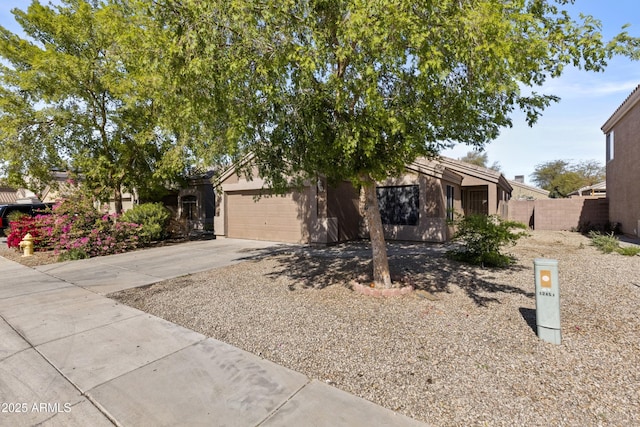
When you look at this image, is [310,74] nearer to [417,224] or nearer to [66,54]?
[417,224]

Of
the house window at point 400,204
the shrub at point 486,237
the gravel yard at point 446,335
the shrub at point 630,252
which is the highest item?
the house window at point 400,204

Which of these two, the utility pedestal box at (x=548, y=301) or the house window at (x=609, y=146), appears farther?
the house window at (x=609, y=146)

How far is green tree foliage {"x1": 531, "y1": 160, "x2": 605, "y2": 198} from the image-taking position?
136 feet

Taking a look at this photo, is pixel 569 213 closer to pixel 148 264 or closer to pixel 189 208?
pixel 148 264

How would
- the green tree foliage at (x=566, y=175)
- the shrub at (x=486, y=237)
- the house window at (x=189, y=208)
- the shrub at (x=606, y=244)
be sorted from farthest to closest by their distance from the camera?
the green tree foliage at (x=566, y=175) < the house window at (x=189, y=208) < the shrub at (x=606, y=244) < the shrub at (x=486, y=237)

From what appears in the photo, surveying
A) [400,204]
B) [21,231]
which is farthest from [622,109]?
[21,231]

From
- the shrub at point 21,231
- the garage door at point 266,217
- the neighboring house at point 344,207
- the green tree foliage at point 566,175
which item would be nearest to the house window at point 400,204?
the neighboring house at point 344,207

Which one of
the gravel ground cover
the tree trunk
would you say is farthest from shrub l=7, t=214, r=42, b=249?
the tree trunk

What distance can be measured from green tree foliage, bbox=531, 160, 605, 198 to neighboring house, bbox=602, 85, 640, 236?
74.5 feet

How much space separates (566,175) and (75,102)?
174 ft

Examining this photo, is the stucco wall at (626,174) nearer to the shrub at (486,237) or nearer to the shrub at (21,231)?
the shrub at (486,237)

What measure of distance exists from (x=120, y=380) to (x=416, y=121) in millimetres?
5037

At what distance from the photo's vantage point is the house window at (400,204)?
44.2 feet

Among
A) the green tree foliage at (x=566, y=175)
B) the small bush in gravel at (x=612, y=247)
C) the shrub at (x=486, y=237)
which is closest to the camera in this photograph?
the shrub at (x=486, y=237)
